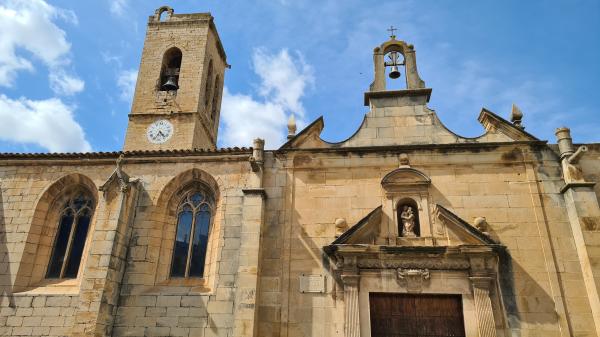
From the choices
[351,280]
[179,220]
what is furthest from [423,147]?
[179,220]

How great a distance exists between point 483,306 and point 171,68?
1677 centimetres

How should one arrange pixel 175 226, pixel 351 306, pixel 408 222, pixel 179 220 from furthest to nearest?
pixel 179 220 < pixel 175 226 < pixel 408 222 < pixel 351 306

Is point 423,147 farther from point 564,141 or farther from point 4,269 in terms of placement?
point 4,269

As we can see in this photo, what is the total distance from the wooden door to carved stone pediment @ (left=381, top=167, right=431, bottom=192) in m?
2.53

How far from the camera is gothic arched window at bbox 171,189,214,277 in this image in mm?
10523

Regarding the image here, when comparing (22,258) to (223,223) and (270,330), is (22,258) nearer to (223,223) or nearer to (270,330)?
(223,223)

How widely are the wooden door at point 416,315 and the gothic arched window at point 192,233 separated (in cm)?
439

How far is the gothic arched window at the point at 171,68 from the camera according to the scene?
1889cm

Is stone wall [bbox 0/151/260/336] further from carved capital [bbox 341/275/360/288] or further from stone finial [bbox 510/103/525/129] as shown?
stone finial [bbox 510/103/525/129]

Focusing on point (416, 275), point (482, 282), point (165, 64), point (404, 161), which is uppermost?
point (165, 64)

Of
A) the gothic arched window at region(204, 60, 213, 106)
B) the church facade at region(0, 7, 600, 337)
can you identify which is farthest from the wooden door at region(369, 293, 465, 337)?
the gothic arched window at region(204, 60, 213, 106)

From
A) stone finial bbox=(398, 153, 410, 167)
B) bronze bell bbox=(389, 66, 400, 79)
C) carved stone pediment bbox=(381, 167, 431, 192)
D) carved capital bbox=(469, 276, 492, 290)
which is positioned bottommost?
carved capital bbox=(469, 276, 492, 290)

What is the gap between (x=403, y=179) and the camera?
1012cm

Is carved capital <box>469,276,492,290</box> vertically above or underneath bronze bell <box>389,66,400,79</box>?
underneath
